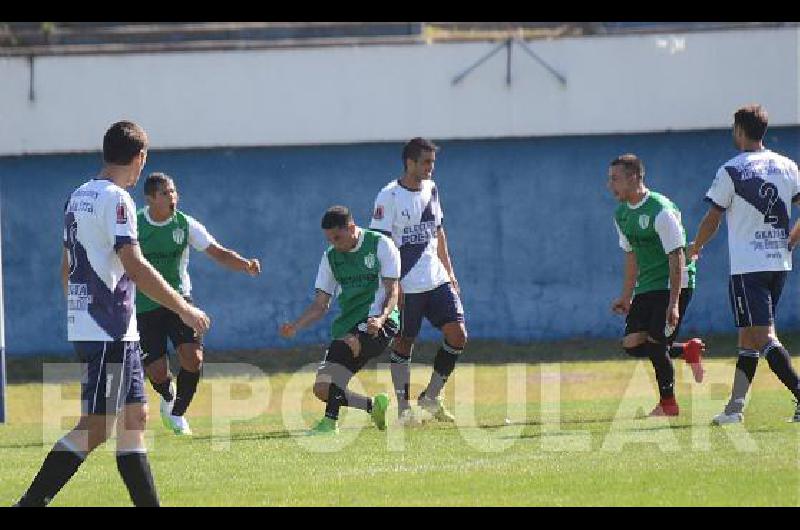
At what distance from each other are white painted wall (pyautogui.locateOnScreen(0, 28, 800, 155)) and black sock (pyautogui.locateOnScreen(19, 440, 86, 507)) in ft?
49.4

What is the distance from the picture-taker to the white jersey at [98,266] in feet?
27.4

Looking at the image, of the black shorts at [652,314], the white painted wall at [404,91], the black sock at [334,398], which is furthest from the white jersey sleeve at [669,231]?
the white painted wall at [404,91]

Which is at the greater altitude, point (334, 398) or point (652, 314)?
point (652, 314)

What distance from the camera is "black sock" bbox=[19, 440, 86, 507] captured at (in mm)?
8422

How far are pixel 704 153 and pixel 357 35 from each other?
5.61 m

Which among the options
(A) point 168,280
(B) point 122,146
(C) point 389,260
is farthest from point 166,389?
(B) point 122,146

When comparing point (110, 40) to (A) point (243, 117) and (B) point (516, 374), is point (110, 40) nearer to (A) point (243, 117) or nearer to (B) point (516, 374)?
(A) point (243, 117)

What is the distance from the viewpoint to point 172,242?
44.5ft

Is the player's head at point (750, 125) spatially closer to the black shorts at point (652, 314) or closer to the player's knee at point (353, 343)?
the black shorts at point (652, 314)

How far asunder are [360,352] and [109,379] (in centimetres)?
482

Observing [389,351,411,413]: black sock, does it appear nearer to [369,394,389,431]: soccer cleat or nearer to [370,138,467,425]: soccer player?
[370,138,467,425]: soccer player

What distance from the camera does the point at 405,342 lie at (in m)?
13.9

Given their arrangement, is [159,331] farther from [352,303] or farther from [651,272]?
[651,272]

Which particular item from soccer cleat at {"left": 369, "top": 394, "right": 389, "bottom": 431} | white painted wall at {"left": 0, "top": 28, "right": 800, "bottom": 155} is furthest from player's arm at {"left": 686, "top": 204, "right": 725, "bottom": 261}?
white painted wall at {"left": 0, "top": 28, "right": 800, "bottom": 155}
